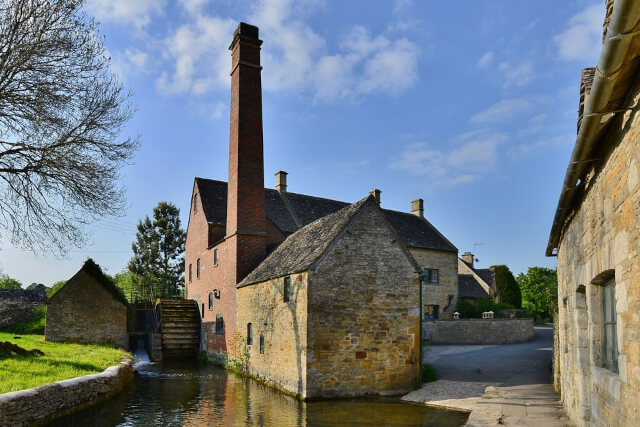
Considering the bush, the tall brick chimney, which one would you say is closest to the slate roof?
the tall brick chimney

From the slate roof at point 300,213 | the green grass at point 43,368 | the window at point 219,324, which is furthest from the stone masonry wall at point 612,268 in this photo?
the slate roof at point 300,213

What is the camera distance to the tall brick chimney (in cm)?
2222

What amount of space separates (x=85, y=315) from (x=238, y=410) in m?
15.9

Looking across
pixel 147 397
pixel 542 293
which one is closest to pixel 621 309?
pixel 147 397

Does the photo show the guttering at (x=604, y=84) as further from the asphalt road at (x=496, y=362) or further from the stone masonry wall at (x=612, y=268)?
the asphalt road at (x=496, y=362)

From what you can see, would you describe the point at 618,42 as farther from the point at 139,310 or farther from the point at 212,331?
the point at 139,310

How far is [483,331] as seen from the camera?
24609mm

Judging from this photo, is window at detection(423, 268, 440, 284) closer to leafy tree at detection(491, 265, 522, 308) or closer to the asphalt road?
the asphalt road

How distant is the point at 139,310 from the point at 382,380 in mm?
21992

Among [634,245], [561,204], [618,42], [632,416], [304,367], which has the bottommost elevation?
[304,367]

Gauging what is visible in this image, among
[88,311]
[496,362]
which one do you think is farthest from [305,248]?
[88,311]

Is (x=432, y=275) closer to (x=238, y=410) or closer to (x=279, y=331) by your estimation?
(x=279, y=331)

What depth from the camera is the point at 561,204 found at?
7.44 metres

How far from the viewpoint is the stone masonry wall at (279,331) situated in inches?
556
